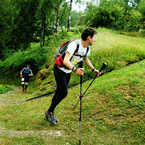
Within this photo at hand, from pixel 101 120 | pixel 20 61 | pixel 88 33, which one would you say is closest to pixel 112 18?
pixel 20 61

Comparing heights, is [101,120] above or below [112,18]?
below

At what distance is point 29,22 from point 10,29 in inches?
98.5

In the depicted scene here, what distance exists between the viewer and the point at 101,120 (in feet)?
14.8

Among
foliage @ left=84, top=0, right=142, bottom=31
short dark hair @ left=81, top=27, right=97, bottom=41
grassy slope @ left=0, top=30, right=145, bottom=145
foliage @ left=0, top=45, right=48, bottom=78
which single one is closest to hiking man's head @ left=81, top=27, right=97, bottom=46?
short dark hair @ left=81, top=27, right=97, bottom=41

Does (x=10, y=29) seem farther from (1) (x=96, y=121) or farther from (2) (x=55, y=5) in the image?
(1) (x=96, y=121)

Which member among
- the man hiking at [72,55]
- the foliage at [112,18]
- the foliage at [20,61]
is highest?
the foliage at [112,18]

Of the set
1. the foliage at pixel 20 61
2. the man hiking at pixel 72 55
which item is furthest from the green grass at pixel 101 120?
the foliage at pixel 20 61

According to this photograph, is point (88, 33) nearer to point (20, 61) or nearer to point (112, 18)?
point (20, 61)

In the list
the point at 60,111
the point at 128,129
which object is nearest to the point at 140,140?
the point at 128,129

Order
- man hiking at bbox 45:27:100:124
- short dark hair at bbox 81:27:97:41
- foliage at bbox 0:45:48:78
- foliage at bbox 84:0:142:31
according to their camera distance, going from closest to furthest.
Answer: man hiking at bbox 45:27:100:124 < short dark hair at bbox 81:27:97:41 < foliage at bbox 0:45:48:78 < foliage at bbox 84:0:142:31

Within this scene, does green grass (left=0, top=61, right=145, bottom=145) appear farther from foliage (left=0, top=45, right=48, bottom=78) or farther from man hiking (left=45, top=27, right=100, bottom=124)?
foliage (left=0, top=45, right=48, bottom=78)

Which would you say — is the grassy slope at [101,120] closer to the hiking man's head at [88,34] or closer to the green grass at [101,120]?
the green grass at [101,120]

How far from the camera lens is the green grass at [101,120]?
148 inches

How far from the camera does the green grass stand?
12.3ft
